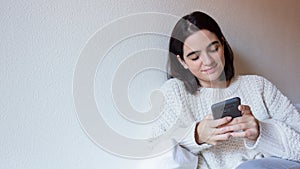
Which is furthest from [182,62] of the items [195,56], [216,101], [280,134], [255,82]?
[280,134]

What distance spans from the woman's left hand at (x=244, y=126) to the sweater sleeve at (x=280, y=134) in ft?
0.10

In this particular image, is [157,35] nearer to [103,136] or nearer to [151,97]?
[151,97]

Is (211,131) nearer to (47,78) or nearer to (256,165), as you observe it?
(256,165)

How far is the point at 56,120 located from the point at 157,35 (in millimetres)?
452

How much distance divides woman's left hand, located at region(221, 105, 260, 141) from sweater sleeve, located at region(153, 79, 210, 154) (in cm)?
13

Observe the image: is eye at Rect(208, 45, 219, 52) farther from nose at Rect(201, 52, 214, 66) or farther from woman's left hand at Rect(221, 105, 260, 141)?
woman's left hand at Rect(221, 105, 260, 141)

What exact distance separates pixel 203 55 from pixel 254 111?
0.28 metres

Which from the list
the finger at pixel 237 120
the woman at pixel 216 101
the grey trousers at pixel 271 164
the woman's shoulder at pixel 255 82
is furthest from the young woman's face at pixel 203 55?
the grey trousers at pixel 271 164

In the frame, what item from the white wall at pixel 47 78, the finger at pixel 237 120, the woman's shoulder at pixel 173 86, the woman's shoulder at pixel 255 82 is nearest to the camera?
the white wall at pixel 47 78

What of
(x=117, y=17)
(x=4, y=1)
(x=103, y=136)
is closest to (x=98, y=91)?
(x=103, y=136)

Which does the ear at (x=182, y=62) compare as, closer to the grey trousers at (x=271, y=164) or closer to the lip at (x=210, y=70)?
the lip at (x=210, y=70)

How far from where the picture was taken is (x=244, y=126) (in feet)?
2.97

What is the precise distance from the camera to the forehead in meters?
1.04

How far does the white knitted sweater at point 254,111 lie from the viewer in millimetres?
966
